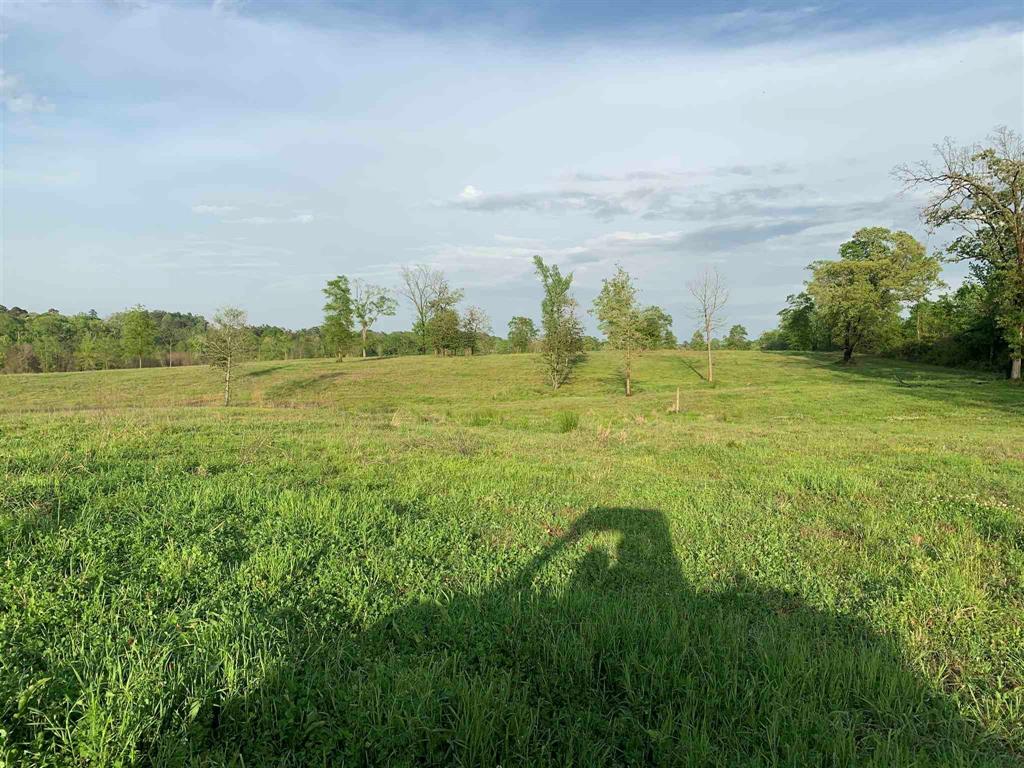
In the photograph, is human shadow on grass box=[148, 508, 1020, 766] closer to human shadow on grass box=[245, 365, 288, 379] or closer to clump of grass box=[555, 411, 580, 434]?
clump of grass box=[555, 411, 580, 434]

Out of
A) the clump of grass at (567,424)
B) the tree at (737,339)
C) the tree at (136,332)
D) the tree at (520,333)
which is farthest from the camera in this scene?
the tree at (737,339)

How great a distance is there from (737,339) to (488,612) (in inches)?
5246

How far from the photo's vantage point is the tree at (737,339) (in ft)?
401

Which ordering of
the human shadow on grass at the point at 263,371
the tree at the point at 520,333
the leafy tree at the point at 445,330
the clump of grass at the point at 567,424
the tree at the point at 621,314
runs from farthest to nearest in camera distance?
the tree at the point at 520,333, the leafy tree at the point at 445,330, the human shadow on grass at the point at 263,371, the tree at the point at 621,314, the clump of grass at the point at 567,424

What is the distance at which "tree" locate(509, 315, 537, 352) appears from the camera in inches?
3903

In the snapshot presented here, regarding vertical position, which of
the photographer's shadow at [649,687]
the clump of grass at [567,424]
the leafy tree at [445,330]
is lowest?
the clump of grass at [567,424]

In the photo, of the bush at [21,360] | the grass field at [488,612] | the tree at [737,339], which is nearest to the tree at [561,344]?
the grass field at [488,612]

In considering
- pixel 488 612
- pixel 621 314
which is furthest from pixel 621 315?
pixel 488 612

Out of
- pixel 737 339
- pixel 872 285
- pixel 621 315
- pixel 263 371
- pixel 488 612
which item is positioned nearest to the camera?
pixel 488 612

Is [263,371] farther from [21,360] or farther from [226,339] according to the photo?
[21,360]

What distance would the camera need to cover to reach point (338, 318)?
2552 inches

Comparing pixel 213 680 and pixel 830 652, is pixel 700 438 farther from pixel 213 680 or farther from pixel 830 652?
pixel 213 680

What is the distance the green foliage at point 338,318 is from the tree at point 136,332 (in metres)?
22.2

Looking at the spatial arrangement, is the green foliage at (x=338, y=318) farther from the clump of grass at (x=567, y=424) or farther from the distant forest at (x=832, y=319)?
the clump of grass at (x=567, y=424)
